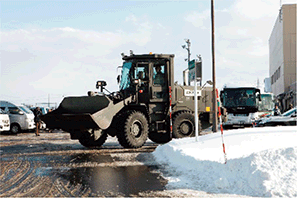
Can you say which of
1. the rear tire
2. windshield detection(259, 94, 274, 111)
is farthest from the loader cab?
windshield detection(259, 94, 274, 111)

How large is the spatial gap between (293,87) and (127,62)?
43618 millimetres

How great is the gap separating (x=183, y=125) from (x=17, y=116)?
12.7m

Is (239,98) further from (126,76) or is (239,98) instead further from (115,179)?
(115,179)

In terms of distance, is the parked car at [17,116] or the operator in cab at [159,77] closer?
the operator in cab at [159,77]

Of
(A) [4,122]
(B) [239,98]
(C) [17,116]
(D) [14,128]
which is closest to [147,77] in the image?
(A) [4,122]

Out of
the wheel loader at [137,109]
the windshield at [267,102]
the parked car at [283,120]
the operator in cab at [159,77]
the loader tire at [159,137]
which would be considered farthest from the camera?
the windshield at [267,102]

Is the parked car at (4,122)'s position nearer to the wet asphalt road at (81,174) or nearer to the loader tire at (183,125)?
the wet asphalt road at (81,174)

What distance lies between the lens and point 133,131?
40.1ft

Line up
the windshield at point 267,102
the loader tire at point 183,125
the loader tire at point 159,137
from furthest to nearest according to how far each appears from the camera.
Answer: the windshield at point 267,102 → the loader tire at point 159,137 → the loader tire at point 183,125

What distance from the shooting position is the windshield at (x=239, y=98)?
23469 mm

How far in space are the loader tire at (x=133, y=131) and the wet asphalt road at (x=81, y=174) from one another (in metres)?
0.35

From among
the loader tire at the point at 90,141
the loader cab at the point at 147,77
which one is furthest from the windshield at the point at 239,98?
the loader tire at the point at 90,141

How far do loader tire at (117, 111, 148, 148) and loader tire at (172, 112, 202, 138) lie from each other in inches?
58.5

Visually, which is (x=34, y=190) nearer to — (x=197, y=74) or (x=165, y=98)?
(x=197, y=74)
